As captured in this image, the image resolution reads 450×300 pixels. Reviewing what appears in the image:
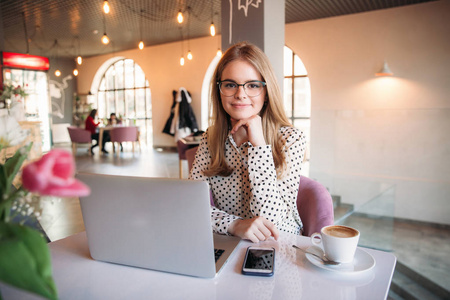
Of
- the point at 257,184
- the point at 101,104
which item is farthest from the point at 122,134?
the point at 257,184

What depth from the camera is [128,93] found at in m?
12.3

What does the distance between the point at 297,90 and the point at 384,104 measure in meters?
2.53

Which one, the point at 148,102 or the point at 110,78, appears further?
the point at 110,78

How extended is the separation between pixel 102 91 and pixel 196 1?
27.1ft

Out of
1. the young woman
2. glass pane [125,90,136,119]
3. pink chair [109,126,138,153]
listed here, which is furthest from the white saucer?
glass pane [125,90,136,119]

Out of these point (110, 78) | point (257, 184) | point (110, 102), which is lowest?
point (257, 184)

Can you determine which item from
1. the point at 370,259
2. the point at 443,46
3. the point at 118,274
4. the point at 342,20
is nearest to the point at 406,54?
the point at 443,46

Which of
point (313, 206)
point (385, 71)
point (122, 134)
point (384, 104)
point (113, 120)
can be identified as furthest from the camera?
point (113, 120)

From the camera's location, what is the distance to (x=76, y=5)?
6.47 meters

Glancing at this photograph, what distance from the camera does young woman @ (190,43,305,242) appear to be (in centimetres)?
130

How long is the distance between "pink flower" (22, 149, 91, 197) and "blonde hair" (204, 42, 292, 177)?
1119 millimetres

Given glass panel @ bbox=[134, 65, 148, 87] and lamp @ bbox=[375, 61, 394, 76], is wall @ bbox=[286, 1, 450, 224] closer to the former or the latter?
lamp @ bbox=[375, 61, 394, 76]

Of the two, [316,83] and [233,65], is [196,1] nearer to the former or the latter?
[316,83]

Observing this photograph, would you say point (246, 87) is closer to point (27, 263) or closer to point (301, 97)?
point (27, 263)
